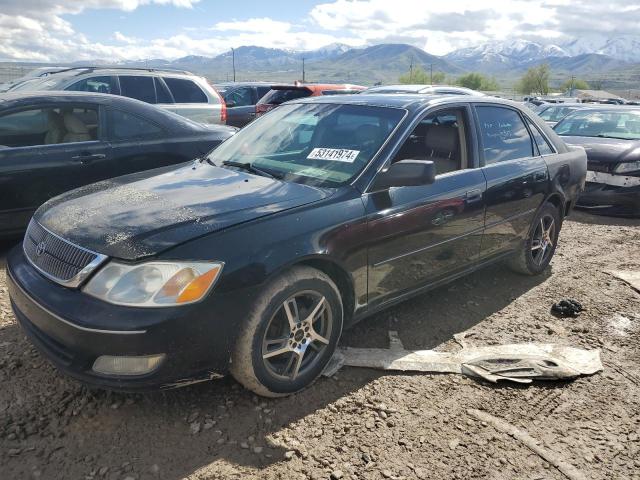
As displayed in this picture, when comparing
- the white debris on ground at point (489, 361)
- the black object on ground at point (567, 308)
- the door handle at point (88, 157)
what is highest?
the door handle at point (88, 157)

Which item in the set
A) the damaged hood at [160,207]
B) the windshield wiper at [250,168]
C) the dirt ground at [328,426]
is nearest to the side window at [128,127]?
the damaged hood at [160,207]

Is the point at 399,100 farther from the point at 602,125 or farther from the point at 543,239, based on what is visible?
the point at 602,125

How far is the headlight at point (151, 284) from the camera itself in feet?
7.45

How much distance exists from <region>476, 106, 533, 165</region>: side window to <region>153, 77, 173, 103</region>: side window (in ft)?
19.4

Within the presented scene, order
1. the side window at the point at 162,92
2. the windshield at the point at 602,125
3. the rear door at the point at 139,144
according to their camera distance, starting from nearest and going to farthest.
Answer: the rear door at the point at 139,144 → the windshield at the point at 602,125 → the side window at the point at 162,92

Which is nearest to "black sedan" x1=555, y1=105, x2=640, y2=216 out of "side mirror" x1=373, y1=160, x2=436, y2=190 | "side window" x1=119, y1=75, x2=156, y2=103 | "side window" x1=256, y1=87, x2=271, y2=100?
"side mirror" x1=373, y1=160, x2=436, y2=190

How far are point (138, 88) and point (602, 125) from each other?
25.1ft

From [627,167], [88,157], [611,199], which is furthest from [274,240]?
[627,167]

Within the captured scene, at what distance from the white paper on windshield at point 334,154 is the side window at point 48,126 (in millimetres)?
2653

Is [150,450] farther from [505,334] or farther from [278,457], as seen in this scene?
[505,334]

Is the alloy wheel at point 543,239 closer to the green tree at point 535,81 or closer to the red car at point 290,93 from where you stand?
the red car at point 290,93

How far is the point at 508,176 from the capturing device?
397 cm

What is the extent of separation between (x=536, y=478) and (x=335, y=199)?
5.54ft

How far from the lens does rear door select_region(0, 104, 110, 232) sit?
4402 mm
